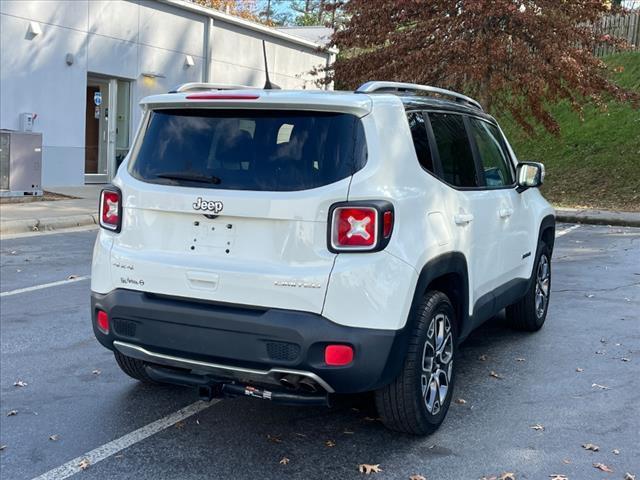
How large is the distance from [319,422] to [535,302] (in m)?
2.74

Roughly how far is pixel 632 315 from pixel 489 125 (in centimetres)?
280

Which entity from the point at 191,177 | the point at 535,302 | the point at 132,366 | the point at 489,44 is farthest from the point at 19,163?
the point at 191,177

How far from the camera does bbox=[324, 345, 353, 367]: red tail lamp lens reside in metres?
3.39

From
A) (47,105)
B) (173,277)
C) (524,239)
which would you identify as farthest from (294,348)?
(47,105)

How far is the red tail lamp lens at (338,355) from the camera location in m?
3.39

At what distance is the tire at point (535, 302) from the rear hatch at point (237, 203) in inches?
123

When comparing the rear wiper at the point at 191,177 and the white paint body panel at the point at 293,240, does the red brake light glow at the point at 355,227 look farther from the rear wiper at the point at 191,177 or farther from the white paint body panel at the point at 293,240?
the rear wiper at the point at 191,177

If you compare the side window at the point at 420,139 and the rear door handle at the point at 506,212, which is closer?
the side window at the point at 420,139

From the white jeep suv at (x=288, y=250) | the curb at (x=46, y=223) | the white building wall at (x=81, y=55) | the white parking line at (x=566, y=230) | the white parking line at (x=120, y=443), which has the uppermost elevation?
the white building wall at (x=81, y=55)

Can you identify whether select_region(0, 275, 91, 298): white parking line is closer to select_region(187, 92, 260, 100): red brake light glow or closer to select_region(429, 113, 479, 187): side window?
select_region(187, 92, 260, 100): red brake light glow

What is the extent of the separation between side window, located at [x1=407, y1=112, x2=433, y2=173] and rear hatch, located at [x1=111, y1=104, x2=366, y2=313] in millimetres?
503

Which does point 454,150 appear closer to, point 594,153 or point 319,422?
point 319,422

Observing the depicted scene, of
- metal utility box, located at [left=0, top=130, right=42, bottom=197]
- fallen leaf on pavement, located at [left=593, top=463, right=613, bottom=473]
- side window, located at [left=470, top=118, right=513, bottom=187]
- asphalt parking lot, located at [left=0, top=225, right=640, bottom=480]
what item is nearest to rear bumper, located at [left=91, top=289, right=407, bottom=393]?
asphalt parking lot, located at [left=0, top=225, right=640, bottom=480]

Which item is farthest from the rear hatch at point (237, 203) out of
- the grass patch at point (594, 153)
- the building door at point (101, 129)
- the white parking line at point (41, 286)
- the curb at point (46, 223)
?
the building door at point (101, 129)
